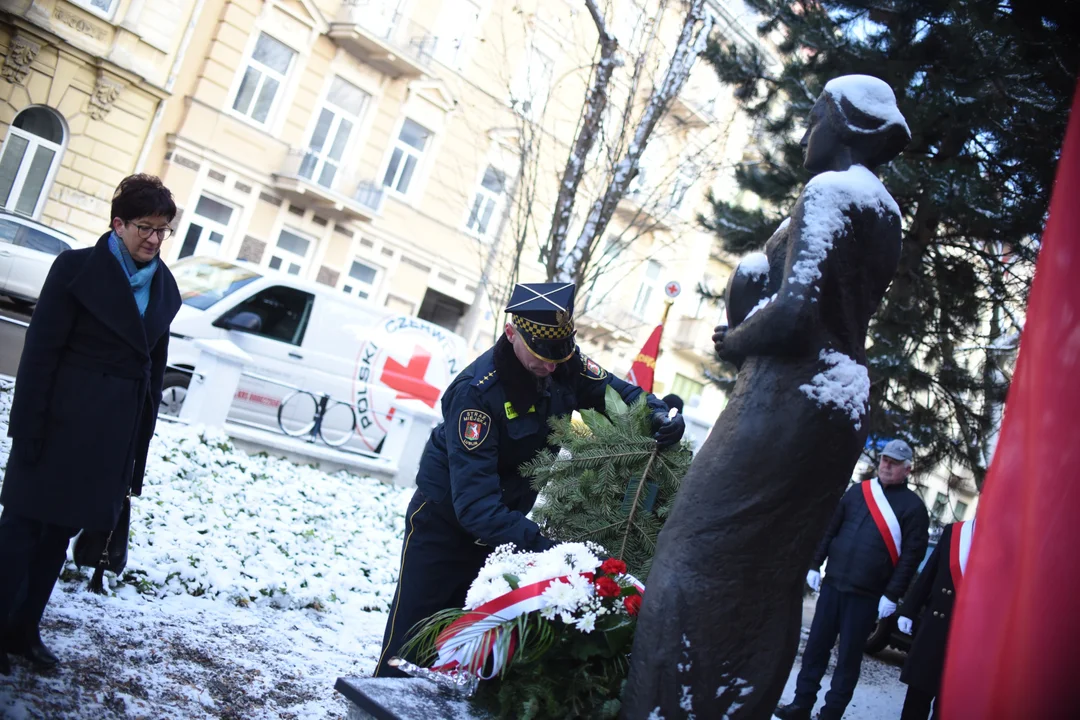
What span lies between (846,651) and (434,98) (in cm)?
1937

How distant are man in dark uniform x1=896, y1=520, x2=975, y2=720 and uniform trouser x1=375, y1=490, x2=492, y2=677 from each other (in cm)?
362

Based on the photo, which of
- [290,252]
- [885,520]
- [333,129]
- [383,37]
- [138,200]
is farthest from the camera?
[333,129]

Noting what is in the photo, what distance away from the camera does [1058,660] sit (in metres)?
1.13

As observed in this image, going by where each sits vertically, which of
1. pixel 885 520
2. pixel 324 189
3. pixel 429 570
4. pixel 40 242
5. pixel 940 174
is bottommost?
pixel 429 570

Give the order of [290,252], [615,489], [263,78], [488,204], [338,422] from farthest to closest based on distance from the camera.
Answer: [488,204], [290,252], [263,78], [338,422], [615,489]

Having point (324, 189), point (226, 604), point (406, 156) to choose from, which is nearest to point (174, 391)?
point (226, 604)

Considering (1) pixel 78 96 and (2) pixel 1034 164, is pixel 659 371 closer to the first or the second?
(1) pixel 78 96

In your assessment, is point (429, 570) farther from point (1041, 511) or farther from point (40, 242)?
point (40, 242)

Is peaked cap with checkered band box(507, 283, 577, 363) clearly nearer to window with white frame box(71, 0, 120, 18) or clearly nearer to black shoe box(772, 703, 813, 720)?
black shoe box(772, 703, 813, 720)

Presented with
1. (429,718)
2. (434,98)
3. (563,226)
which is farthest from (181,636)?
(434,98)

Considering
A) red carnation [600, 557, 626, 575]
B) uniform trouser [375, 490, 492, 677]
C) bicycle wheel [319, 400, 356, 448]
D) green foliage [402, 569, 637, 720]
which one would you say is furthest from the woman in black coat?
bicycle wheel [319, 400, 356, 448]

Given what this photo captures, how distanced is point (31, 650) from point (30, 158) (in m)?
15.5

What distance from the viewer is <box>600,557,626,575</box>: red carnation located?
2469 millimetres

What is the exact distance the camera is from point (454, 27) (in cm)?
2234
